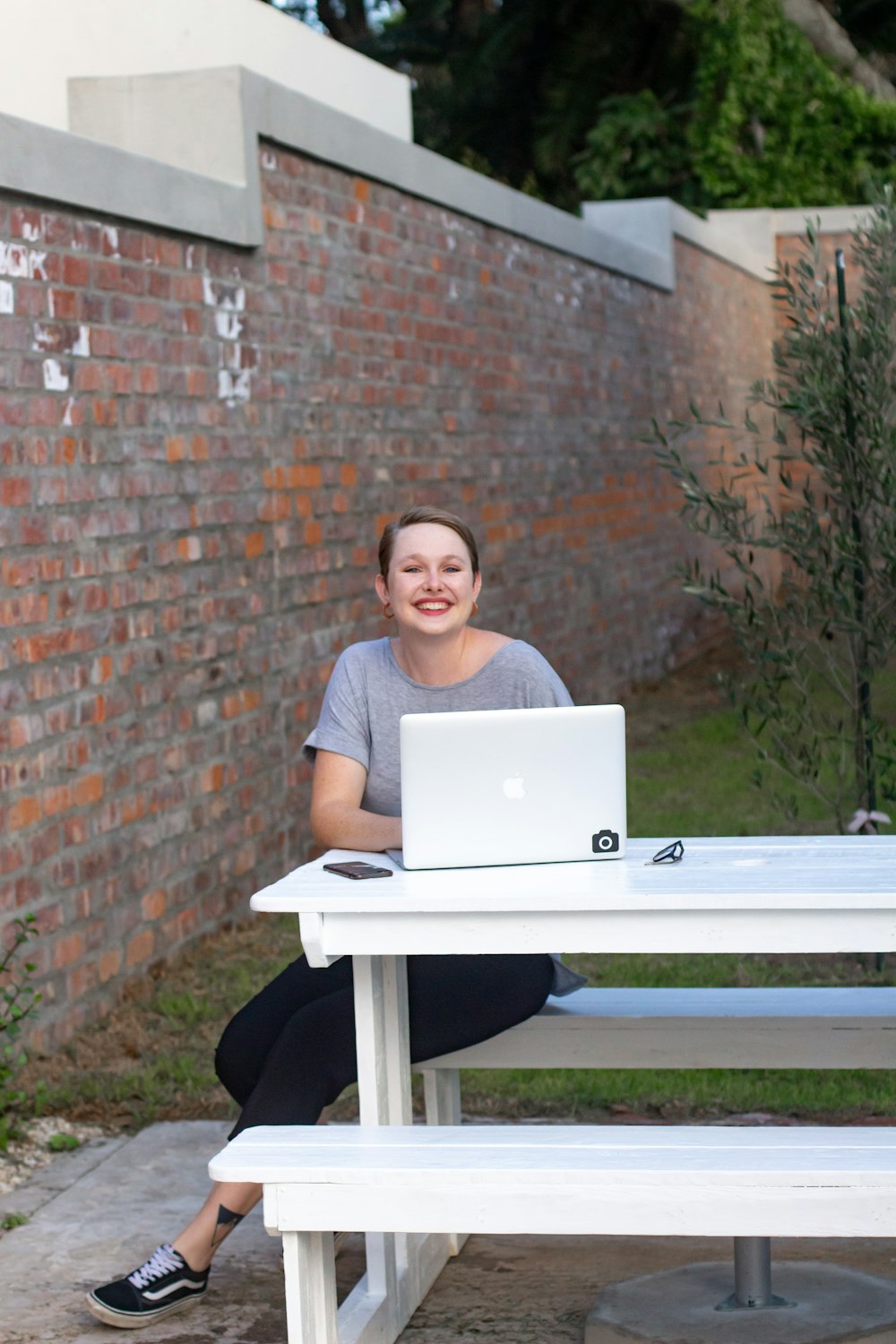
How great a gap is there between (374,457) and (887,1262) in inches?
178

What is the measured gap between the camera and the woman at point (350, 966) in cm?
320

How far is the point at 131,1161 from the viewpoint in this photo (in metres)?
4.03

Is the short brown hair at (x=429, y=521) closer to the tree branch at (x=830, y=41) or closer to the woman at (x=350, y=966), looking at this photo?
the woman at (x=350, y=966)

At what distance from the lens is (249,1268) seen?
3480 mm

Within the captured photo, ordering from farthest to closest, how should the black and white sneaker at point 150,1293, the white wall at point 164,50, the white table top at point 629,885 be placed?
the white wall at point 164,50
the black and white sneaker at point 150,1293
the white table top at point 629,885

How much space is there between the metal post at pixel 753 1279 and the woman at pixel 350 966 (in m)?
0.57

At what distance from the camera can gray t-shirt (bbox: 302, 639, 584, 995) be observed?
3.53 meters

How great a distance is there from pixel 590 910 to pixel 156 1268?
1.12 m

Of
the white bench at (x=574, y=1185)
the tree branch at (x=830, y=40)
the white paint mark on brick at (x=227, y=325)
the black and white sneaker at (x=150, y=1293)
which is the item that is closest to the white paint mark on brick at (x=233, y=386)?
the white paint mark on brick at (x=227, y=325)

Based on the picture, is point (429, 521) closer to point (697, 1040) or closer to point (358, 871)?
point (358, 871)

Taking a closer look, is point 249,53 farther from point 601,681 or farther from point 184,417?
point 601,681

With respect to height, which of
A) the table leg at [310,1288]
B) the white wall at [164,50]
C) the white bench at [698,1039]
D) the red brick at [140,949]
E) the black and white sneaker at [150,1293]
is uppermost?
the white wall at [164,50]

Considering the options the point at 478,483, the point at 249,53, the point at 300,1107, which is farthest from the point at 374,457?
the point at 300,1107

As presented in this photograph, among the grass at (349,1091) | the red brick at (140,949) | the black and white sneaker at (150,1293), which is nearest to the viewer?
the black and white sneaker at (150,1293)
